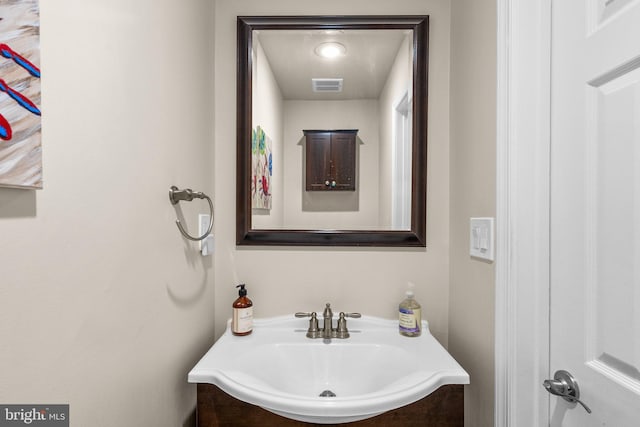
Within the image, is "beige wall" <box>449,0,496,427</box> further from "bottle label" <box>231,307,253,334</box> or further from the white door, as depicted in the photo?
"bottle label" <box>231,307,253,334</box>

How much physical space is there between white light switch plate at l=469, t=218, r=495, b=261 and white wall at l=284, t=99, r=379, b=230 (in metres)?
0.35

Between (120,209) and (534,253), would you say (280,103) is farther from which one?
A: (534,253)

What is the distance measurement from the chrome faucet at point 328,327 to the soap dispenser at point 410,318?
0.52 ft

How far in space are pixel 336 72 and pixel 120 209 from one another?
94 centimetres

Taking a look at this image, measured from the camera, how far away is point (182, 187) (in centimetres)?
100

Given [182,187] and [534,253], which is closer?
[534,253]

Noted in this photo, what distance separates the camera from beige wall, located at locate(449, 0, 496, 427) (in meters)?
0.93

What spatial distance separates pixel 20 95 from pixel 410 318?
1153 millimetres

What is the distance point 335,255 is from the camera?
4.18 feet

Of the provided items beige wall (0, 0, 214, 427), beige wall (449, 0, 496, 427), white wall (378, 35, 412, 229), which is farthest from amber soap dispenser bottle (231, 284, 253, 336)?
beige wall (449, 0, 496, 427)

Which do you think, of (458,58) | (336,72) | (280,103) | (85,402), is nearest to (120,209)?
(85,402)

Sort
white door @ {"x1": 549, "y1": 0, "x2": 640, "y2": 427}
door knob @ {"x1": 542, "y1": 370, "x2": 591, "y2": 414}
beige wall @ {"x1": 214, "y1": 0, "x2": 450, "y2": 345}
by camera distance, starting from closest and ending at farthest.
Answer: white door @ {"x1": 549, "y1": 0, "x2": 640, "y2": 427}, door knob @ {"x1": 542, "y1": 370, "x2": 591, "y2": 414}, beige wall @ {"x1": 214, "y1": 0, "x2": 450, "y2": 345}

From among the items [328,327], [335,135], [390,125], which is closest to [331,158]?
[335,135]

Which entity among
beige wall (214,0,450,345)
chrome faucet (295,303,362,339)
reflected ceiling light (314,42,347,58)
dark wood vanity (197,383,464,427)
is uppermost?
reflected ceiling light (314,42,347,58)
